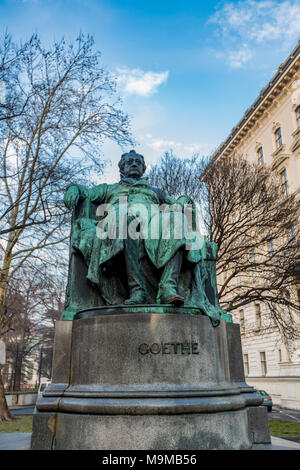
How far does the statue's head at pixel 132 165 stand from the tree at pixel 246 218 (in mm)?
10952

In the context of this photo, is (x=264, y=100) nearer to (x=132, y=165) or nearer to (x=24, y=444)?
(x=132, y=165)

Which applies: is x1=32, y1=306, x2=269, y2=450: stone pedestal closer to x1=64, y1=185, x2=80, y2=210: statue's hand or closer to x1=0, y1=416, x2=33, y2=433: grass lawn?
x1=64, y1=185, x2=80, y2=210: statue's hand

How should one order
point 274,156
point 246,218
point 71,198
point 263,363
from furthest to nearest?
point 263,363, point 274,156, point 246,218, point 71,198

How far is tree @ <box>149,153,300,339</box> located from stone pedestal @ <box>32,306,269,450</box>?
13.0 metres

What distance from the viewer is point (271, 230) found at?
57.4 ft

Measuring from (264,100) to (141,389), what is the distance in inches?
1273

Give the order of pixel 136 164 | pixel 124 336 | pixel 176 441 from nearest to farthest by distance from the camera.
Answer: pixel 176 441, pixel 124 336, pixel 136 164

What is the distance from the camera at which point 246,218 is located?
1762 cm

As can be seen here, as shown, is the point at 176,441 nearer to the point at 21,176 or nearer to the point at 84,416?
the point at 84,416

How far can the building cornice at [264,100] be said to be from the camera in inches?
1087

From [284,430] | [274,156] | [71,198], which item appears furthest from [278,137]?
[71,198]

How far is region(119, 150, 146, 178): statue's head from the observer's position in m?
5.97
